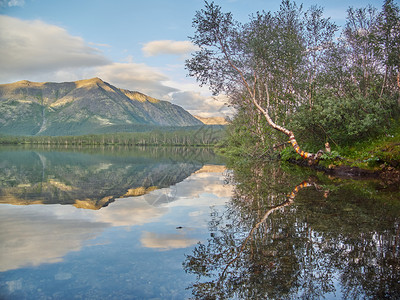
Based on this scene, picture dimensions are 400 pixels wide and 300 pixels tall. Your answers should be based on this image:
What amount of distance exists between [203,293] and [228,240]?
94.7 inches

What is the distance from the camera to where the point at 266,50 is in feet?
89.3

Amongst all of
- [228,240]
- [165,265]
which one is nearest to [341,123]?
[228,240]

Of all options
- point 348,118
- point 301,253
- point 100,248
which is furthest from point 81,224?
point 348,118

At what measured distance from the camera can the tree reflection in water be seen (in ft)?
15.5

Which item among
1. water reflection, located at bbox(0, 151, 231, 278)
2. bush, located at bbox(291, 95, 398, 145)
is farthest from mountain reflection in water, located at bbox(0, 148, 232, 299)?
bush, located at bbox(291, 95, 398, 145)

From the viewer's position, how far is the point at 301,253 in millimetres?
6059

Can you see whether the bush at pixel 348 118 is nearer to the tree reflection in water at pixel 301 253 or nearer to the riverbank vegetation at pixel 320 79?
the riverbank vegetation at pixel 320 79

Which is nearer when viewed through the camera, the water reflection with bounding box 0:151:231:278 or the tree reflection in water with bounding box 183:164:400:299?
the tree reflection in water with bounding box 183:164:400:299

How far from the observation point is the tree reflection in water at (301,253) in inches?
186

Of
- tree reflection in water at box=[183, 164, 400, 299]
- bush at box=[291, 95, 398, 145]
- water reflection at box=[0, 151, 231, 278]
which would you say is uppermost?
bush at box=[291, 95, 398, 145]

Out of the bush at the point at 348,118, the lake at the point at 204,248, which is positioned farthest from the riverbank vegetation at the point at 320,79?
the lake at the point at 204,248

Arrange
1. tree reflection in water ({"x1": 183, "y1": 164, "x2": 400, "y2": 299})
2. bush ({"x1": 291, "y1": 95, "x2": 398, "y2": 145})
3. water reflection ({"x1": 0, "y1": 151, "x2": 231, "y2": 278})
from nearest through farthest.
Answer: tree reflection in water ({"x1": 183, "y1": 164, "x2": 400, "y2": 299}) → water reflection ({"x1": 0, "y1": 151, "x2": 231, "y2": 278}) → bush ({"x1": 291, "y1": 95, "x2": 398, "y2": 145})

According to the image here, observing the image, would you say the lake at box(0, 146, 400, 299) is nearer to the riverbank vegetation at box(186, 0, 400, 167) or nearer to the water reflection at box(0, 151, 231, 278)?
the water reflection at box(0, 151, 231, 278)

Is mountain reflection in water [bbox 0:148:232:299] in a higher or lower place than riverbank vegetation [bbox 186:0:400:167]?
lower
